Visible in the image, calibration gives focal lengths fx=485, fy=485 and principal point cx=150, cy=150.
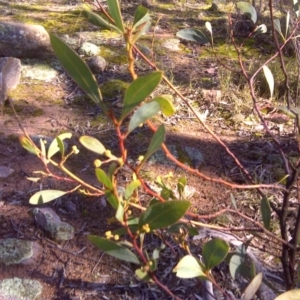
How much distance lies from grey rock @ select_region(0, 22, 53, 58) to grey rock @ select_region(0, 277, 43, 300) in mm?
2426

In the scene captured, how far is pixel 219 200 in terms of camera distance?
2473 mm

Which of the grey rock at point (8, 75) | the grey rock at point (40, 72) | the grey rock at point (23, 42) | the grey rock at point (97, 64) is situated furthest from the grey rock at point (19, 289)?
the grey rock at point (23, 42)

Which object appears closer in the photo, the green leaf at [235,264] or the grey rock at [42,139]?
the green leaf at [235,264]

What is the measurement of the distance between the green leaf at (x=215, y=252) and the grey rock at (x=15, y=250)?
1.20 metres

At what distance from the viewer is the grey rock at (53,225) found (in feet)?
7.24

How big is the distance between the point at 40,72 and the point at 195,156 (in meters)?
1.61

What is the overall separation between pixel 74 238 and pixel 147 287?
1.44ft

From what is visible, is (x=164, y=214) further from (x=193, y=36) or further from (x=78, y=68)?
(x=193, y=36)

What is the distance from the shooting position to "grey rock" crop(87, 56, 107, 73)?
380cm

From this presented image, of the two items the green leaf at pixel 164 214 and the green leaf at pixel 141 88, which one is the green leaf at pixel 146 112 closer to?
the green leaf at pixel 141 88

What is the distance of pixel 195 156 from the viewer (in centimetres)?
283

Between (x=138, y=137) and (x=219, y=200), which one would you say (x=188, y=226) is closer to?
(x=219, y=200)

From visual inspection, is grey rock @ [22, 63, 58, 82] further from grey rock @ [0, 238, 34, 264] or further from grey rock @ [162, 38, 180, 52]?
grey rock @ [0, 238, 34, 264]

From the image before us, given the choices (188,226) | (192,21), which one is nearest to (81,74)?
(188,226)
